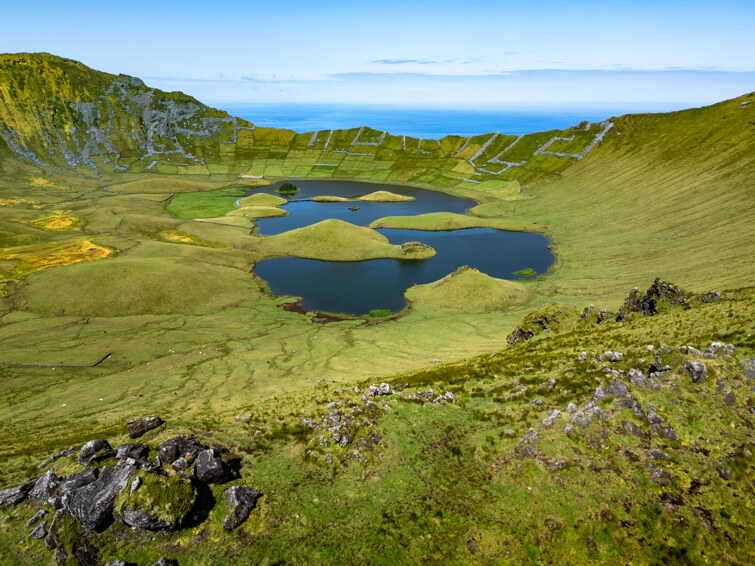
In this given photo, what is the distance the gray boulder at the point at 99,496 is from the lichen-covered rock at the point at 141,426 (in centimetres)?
599

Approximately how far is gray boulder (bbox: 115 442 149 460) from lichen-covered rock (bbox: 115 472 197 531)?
2471 millimetres

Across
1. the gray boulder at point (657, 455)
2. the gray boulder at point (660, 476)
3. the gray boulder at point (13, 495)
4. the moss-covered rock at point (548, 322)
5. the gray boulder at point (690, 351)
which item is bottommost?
the moss-covered rock at point (548, 322)

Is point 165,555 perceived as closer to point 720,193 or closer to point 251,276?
point 251,276

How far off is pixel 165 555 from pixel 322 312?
7940 centimetres

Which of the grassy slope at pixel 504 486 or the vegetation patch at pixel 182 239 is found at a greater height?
the grassy slope at pixel 504 486

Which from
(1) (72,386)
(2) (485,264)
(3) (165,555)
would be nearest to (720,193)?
(2) (485,264)

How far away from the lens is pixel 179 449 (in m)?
26.5

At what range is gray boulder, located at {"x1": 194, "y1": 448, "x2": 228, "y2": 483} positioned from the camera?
83.1 ft

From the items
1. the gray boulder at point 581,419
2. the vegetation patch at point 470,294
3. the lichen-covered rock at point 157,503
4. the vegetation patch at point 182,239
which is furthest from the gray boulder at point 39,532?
the vegetation patch at point 182,239

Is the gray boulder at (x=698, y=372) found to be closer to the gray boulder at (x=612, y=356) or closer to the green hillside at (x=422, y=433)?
the green hillside at (x=422, y=433)

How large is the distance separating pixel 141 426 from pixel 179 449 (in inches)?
274

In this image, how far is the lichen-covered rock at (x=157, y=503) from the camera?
22656 mm

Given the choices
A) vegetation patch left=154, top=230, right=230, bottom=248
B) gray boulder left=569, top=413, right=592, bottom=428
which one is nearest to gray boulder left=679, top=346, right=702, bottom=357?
gray boulder left=569, top=413, right=592, bottom=428

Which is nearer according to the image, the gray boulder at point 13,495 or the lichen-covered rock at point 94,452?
the gray boulder at point 13,495
